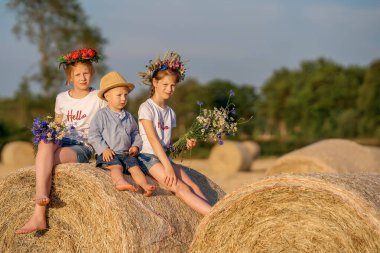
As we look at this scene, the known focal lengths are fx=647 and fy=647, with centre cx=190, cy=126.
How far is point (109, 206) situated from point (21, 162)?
623 inches

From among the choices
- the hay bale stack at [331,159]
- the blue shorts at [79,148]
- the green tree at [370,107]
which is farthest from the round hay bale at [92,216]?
the green tree at [370,107]

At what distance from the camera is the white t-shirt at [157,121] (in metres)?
5.39

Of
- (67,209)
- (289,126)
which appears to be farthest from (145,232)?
(289,126)

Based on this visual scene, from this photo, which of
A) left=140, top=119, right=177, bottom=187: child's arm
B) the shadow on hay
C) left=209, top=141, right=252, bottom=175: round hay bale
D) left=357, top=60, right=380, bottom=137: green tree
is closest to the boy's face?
left=140, top=119, right=177, bottom=187: child's arm

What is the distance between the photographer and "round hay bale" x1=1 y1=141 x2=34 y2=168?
1984cm

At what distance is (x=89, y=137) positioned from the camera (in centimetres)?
532

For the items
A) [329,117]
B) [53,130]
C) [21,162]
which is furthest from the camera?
[329,117]

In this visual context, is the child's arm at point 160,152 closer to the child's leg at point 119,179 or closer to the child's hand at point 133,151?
the child's hand at point 133,151

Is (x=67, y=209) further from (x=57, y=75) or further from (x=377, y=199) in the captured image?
(x=57, y=75)

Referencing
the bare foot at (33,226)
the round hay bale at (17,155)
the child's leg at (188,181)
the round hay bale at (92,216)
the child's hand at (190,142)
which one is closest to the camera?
the round hay bale at (92,216)

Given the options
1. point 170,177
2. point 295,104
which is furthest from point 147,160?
point 295,104

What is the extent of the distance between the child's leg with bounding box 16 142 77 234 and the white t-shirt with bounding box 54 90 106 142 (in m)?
0.34

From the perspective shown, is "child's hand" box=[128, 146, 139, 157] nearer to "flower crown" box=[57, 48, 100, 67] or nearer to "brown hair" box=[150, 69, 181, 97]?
"brown hair" box=[150, 69, 181, 97]

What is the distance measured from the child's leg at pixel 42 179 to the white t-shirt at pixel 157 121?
2.26ft
